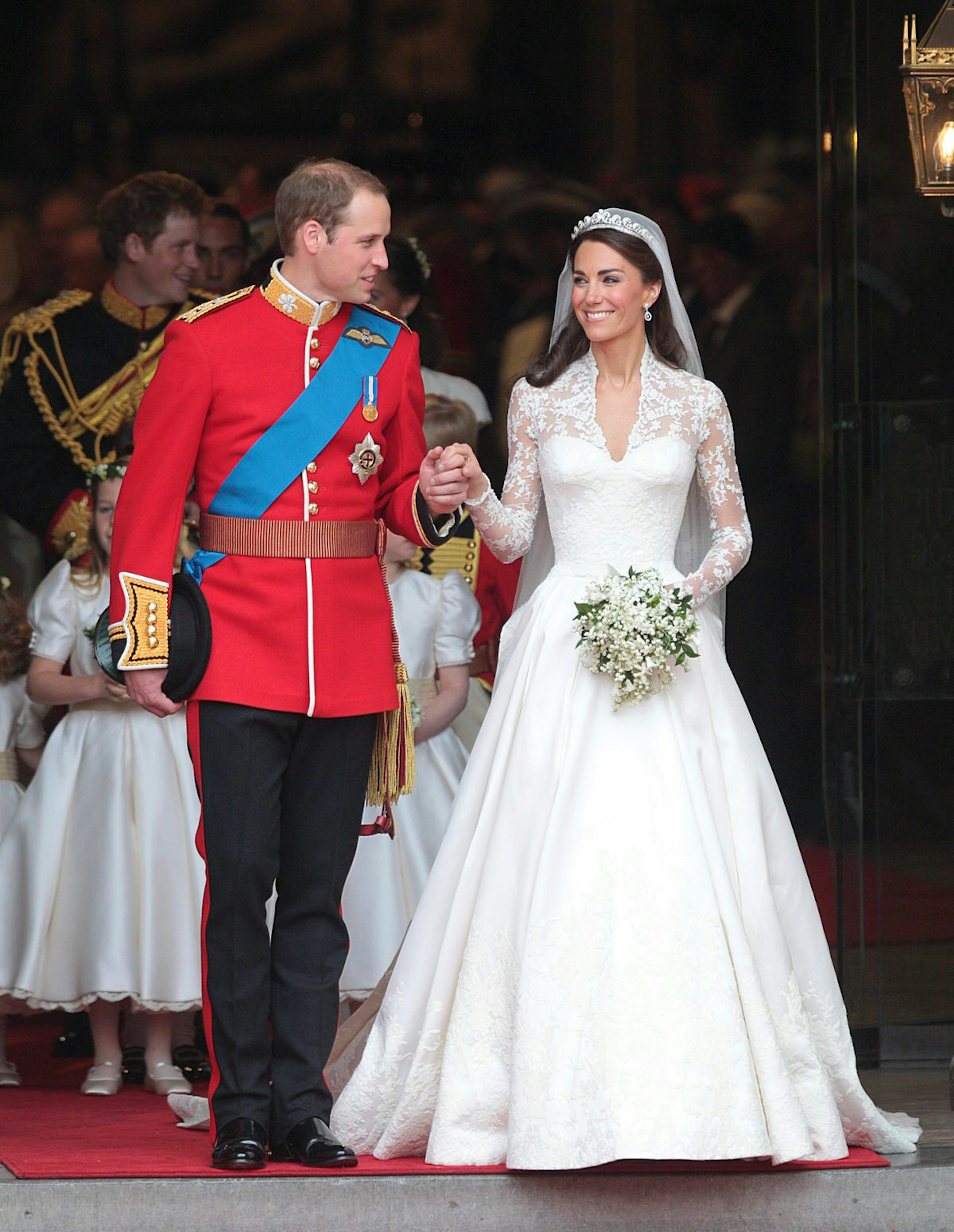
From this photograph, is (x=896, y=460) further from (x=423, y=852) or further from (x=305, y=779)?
(x=305, y=779)

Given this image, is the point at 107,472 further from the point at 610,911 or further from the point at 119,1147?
the point at 610,911

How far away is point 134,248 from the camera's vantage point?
20.4 feet

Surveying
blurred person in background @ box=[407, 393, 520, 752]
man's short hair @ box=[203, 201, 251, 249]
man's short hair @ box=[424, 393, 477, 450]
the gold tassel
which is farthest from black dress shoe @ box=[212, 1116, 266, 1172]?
man's short hair @ box=[203, 201, 251, 249]

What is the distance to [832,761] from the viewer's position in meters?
5.52

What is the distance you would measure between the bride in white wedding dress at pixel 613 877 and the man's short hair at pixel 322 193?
0.55m

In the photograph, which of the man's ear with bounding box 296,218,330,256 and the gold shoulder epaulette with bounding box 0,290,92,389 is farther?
the gold shoulder epaulette with bounding box 0,290,92,389

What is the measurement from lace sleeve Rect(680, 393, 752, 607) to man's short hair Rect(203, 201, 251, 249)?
2616 millimetres

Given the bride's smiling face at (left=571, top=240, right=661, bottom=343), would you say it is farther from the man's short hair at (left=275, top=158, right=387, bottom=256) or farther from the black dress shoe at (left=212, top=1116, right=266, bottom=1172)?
the black dress shoe at (left=212, top=1116, right=266, bottom=1172)

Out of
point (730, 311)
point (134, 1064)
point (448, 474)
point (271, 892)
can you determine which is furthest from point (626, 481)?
point (730, 311)

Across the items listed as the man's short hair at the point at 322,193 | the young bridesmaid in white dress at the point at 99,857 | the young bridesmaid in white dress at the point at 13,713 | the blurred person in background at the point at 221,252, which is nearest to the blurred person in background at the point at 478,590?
the blurred person in background at the point at 221,252

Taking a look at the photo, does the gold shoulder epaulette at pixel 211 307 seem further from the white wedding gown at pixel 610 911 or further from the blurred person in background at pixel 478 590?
the blurred person in background at pixel 478 590

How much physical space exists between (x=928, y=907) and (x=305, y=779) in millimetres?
2092

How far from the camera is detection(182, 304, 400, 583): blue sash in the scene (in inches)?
160

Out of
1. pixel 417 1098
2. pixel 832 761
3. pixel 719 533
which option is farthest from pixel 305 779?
pixel 832 761
